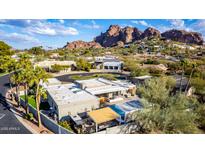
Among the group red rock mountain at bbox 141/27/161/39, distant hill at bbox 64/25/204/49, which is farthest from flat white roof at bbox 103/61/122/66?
red rock mountain at bbox 141/27/161/39

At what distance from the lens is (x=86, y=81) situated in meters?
14.4

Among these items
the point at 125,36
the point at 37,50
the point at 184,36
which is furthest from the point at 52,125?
the point at 184,36

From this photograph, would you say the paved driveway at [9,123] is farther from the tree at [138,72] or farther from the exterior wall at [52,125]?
the tree at [138,72]

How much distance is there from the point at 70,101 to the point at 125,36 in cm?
581

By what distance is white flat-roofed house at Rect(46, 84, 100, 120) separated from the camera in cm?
1133

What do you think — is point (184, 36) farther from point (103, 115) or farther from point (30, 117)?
point (30, 117)

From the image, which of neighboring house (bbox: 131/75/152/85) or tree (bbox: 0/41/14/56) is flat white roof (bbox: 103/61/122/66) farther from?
tree (bbox: 0/41/14/56)

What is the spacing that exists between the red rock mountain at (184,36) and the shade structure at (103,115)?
21.4ft

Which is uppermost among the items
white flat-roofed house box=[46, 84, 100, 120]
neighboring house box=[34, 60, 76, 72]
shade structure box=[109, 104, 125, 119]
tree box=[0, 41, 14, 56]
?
tree box=[0, 41, 14, 56]

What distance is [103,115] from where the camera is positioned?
11.0 m

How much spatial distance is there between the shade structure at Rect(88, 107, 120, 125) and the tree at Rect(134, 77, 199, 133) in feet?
4.29

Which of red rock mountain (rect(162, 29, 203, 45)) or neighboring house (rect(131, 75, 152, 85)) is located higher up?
red rock mountain (rect(162, 29, 203, 45))

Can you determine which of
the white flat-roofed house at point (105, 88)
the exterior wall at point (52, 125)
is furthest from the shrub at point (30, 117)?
the white flat-roofed house at point (105, 88)
